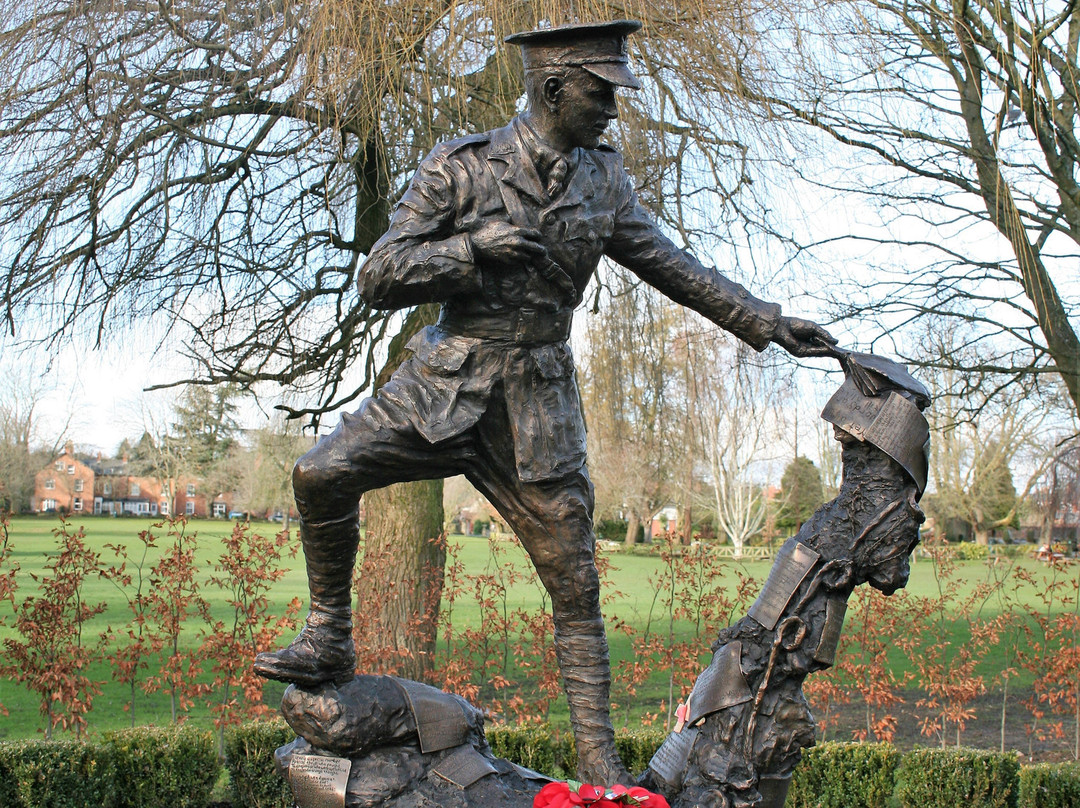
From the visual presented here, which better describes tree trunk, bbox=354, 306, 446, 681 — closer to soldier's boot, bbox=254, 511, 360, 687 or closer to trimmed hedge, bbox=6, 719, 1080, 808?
trimmed hedge, bbox=6, 719, 1080, 808

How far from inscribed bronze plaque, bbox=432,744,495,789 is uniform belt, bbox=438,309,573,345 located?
4.40 ft

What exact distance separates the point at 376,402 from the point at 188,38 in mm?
4085

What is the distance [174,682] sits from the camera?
629 cm

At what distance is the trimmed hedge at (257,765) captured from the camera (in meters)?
5.33

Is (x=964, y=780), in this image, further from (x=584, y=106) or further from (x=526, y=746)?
(x=584, y=106)

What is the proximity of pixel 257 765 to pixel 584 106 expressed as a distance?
13.7 feet

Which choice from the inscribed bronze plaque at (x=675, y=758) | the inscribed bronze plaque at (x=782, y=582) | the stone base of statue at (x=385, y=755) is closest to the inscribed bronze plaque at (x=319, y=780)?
the stone base of statue at (x=385, y=755)

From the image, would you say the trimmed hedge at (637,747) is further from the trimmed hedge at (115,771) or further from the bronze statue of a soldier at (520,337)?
the bronze statue of a soldier at (520,337)

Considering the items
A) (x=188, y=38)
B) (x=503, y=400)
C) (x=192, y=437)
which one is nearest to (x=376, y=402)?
(x=503, y=400)

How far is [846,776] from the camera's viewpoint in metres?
5.57

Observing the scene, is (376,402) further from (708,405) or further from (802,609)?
(708,405)

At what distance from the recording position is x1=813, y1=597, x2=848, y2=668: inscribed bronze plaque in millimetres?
2766

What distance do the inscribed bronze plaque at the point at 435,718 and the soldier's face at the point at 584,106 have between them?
71.2 inches

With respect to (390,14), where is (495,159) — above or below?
below
